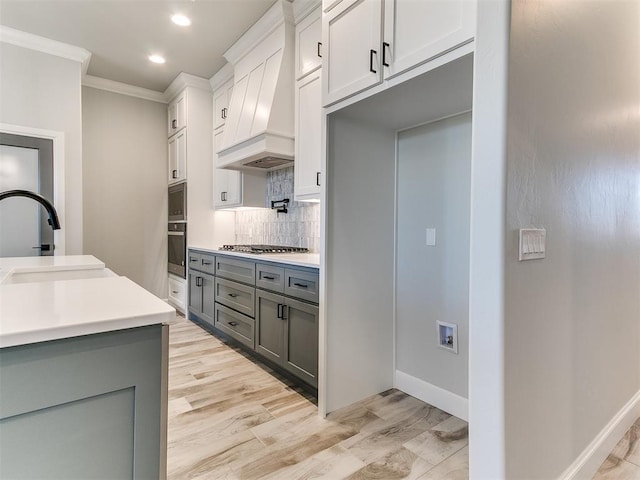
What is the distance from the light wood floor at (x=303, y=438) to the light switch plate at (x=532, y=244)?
105 centimetres

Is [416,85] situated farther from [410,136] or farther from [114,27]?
[114,27]

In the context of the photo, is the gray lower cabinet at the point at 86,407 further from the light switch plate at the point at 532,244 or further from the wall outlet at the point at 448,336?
the wall outlet at the point at 448,336

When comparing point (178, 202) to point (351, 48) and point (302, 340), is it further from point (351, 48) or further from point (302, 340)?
point (351, 48)

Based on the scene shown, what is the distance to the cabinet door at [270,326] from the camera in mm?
2531

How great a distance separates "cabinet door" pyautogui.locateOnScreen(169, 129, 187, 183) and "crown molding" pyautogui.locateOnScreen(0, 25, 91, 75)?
3.74ft

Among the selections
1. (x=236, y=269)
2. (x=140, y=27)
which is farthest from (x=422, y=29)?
(x=140, y=27)

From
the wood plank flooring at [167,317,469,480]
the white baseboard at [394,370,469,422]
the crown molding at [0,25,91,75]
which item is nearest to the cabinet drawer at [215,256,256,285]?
the wood plank flooring at [167,317,469,480]

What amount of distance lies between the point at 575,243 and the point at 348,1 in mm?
1590

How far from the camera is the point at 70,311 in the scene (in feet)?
2.86

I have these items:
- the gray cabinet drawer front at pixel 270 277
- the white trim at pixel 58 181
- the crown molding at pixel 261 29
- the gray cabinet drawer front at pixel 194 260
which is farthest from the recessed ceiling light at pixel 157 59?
the gray cabinet drawer front at pixel 270 277

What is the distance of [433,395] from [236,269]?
71.1 inches

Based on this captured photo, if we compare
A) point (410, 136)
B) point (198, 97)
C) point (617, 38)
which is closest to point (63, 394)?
point (410, 136)

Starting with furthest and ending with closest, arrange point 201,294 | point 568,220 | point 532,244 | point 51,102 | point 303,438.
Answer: point 201,294
point 51,102
point 303,438
point 568,220
point 532,244

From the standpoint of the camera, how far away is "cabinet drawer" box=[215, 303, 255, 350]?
292 centimetres
